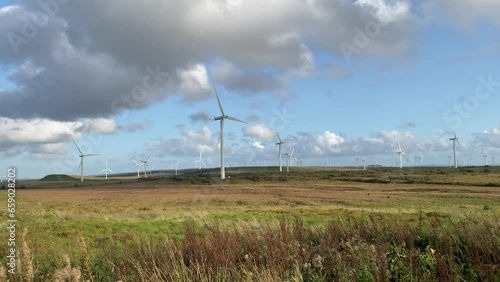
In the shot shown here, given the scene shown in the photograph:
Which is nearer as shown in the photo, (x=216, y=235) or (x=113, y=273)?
(x=113, y=273)

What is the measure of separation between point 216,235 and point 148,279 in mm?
2609

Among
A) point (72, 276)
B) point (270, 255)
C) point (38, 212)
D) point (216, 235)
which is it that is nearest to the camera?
point (72, 276)

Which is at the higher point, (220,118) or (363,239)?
(220,118)

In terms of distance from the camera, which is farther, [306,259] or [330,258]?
[306,259]

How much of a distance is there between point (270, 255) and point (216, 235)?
215 cm

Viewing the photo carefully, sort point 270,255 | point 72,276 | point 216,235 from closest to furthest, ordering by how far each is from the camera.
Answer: point 72,276 → point 270,255 → point 216,235

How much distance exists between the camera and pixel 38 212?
56.3ft

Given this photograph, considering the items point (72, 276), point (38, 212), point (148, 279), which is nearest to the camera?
point (72, 276)

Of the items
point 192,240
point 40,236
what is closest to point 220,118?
point 40,236

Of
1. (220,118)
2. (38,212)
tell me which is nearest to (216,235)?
(38,212)

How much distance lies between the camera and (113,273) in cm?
924

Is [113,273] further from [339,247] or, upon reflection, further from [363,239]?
[363,239]

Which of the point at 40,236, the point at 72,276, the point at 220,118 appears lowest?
the point at 40,236

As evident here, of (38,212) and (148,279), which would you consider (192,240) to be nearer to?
(148,279)
